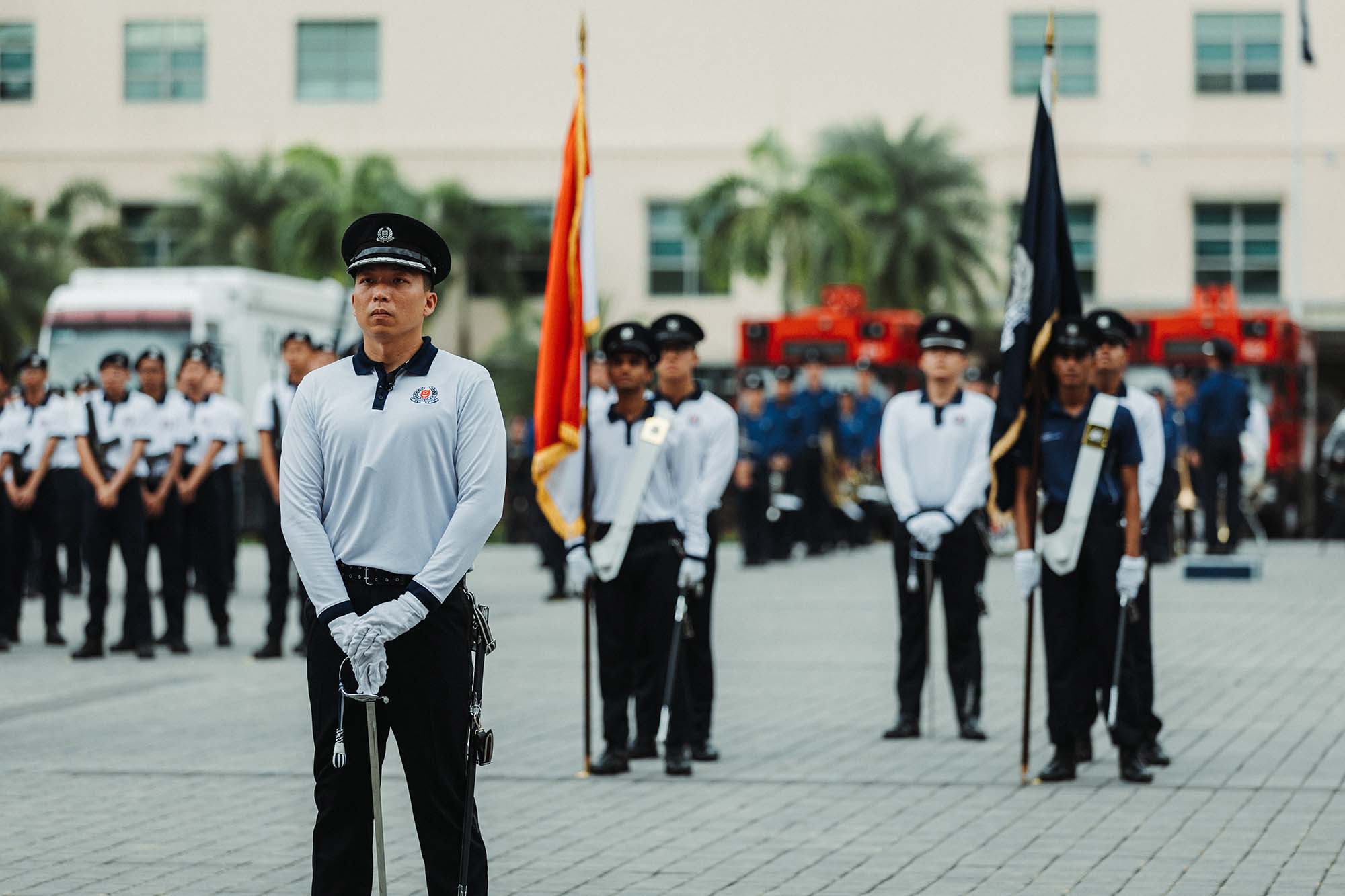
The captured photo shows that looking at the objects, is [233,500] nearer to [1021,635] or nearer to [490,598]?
[490,598]

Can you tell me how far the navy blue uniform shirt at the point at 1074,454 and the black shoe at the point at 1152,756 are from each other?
1.13 metres

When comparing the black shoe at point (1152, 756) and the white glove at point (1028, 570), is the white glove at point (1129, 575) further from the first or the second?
the black shoe at point (1152, 756)

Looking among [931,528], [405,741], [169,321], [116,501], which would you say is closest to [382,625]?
[405,741]

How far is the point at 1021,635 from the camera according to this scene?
50.7 ft

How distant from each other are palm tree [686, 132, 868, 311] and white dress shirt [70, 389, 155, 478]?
25840 mm

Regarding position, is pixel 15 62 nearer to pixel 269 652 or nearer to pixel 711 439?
pixel 269 652

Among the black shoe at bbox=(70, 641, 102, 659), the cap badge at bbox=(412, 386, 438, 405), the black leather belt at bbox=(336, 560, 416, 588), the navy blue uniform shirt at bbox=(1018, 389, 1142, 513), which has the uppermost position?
the cap badge at bbox=(412, 386, 438, 405)

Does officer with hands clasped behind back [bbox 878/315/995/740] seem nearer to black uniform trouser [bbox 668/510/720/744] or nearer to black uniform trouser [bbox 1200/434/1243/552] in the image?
black uniform trouser [bbox 668/510/720/744]

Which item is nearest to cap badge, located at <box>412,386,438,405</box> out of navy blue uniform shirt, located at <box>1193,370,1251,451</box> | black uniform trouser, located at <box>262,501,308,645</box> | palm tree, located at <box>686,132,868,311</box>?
black uniform trouser, located at <box>262,501,308,645</box>

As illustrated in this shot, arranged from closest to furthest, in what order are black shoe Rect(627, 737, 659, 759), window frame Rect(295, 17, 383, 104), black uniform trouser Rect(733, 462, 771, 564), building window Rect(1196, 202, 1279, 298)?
black shoe Rect(627, 737, 659, 759) < black uniform trouser Rect(733, 462, 771, 564) < building window Rect(1196, 202, 1279, 298) < window frame Rect(295, 17, 383, 104)

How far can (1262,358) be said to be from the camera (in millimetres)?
27359

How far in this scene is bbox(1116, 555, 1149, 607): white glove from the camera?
29.8 feet

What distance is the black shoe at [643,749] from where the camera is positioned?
9820 mm

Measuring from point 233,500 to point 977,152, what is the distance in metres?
30.3
